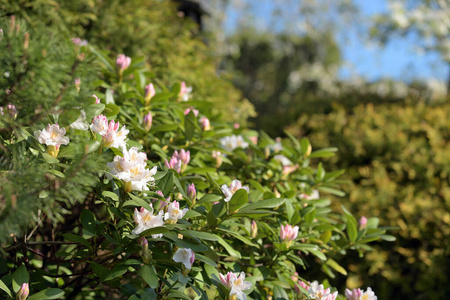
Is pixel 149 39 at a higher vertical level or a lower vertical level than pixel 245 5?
higher

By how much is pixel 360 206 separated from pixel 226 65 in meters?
12.6

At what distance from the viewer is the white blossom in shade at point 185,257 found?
4.44 ft

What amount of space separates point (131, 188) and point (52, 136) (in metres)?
0.28

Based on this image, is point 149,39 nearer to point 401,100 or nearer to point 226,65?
point 401,100

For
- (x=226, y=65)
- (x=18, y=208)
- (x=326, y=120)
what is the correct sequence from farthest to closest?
(x=226, y=65)
(x=326, y=120)
(x=18, y=208)

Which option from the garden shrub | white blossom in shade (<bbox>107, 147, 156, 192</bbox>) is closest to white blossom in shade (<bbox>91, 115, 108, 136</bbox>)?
white blossom in shade (<bbox>107, 147, 156, 192</bbox>)

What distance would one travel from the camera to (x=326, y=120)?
16.0 ft

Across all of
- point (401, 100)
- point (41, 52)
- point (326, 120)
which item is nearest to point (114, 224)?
point (41, 52)

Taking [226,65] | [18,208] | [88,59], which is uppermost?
[88,59]

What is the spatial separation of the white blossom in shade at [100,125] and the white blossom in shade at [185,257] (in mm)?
447

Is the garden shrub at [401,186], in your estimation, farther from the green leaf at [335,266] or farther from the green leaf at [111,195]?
the green leaf at [111,195]

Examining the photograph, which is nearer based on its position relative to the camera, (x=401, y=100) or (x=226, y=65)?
(x=401, y=100)

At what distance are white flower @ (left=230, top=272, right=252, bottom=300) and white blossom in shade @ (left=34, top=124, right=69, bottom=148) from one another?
27.0 inches

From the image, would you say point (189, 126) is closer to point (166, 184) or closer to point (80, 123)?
point (166, 184)
